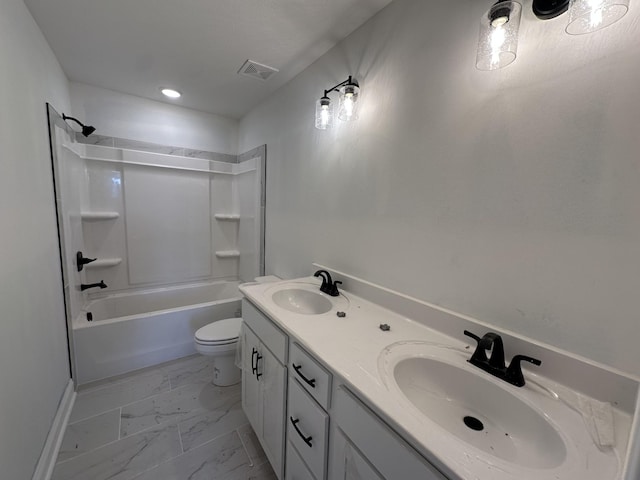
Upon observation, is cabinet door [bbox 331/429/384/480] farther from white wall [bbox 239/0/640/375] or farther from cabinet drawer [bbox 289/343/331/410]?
white wall [bbox 239/0/640/375]

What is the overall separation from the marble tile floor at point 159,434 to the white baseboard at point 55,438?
0.03 meters

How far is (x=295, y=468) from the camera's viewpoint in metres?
1.03

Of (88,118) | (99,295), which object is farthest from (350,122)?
(99,295)

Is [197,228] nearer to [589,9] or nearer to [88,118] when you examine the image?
[88,118]

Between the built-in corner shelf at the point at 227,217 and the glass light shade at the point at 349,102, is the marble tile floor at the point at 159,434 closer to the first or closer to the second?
the built-in corner shelf at the point at 227,217

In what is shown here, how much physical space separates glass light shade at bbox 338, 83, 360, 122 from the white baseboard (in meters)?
2.26

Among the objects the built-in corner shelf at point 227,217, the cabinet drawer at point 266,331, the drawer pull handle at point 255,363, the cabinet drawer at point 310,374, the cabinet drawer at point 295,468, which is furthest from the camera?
the built-in corner shelf at point 227,217

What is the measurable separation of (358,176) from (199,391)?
6.13 ft

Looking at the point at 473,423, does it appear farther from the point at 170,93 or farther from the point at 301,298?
the point at 170,93

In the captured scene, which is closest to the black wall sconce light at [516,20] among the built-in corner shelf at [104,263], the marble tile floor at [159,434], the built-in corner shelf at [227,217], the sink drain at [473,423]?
the sink drain at [473,423]

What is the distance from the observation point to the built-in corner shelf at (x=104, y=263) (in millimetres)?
2365

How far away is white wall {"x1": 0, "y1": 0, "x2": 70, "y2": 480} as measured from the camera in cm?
100

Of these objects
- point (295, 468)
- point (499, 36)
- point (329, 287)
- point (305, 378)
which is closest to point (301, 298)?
point (329, 287)

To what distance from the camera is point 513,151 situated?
84 cm
